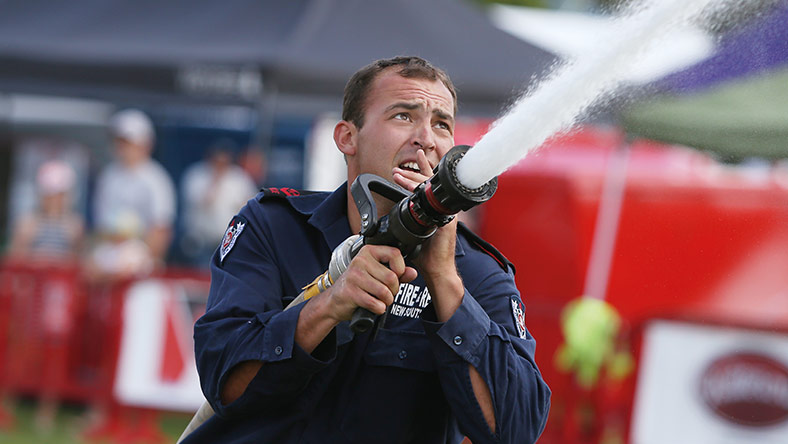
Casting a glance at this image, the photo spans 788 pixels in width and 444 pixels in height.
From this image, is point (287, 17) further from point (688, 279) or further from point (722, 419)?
point (688, 279)

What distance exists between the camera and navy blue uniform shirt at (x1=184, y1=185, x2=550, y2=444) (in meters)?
2.47

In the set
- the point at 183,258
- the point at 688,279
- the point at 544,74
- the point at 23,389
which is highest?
the point at 183,258

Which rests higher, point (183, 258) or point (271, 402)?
point (183, 258)

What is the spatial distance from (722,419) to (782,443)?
425mm

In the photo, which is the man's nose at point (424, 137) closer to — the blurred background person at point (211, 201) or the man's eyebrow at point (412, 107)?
the man's eyebrow at point (412, 107)

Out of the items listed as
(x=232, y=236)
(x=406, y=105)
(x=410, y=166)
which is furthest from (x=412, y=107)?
(x=232, y=236)

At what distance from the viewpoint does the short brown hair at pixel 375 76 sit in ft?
9.03

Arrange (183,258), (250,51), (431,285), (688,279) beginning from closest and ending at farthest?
1. (431,285)
2. (688,279)
3. (250,51)
4. (183,258)

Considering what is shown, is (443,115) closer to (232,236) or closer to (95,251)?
(232,236)

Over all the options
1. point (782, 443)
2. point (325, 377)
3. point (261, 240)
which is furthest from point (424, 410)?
point (782, 443)

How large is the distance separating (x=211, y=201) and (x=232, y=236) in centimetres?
887

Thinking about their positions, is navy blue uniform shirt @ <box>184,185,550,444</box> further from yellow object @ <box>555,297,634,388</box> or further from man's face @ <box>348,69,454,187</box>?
yellow object @ <box>555,297,634,388</box>

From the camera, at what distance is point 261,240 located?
2.70m

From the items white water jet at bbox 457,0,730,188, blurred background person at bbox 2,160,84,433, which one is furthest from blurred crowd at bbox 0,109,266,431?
white water jet at bbox 457,0,730,188
